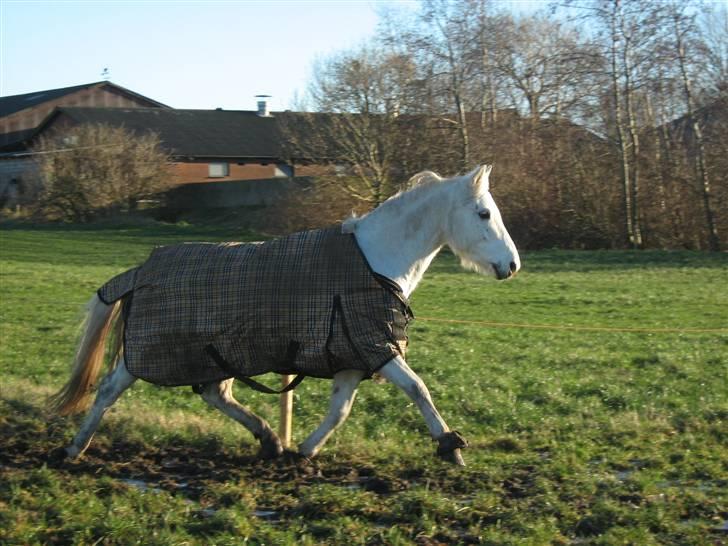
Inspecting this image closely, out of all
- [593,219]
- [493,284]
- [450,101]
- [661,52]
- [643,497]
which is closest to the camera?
[643,497]

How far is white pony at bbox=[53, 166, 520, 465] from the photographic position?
6504 mm

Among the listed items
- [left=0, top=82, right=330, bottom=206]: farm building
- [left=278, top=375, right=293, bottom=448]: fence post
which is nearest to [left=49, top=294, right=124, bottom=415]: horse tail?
[left=278, top=375, right=293, bottom=448]: fence post

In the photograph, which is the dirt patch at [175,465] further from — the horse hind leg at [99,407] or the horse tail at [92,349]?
the horse tail at [92,349]

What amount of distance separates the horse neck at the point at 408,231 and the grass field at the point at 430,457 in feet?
4.53

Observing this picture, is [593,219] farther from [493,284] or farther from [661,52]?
[493,284]

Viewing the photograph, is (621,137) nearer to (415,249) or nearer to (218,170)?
(415,249)

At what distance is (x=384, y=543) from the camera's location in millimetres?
5031

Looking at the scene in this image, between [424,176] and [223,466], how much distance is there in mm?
2513

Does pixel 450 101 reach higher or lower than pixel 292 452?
higher

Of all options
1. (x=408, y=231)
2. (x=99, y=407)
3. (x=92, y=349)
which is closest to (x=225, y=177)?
(x=92, y=349)

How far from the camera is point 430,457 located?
6.78 m

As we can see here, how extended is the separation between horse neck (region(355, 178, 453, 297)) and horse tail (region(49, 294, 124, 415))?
6.57 feet

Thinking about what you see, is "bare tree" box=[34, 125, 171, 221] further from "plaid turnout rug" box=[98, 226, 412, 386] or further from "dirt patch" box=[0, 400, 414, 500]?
"plaid turnout rug" box=[98, 226, 412, 386]

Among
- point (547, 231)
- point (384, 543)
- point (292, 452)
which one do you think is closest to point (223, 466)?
point (292, 452)
